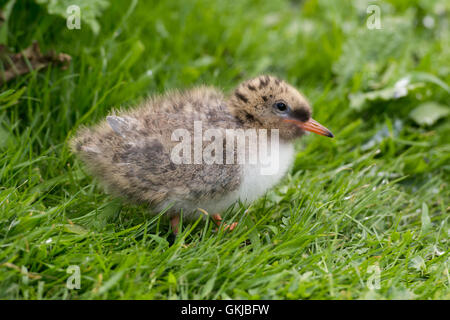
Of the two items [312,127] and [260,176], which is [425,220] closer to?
→ [312,127]

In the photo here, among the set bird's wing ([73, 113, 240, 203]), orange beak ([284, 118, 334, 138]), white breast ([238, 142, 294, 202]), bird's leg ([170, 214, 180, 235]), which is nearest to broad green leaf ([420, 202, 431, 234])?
orange beak ([284, 118, 334, 138])

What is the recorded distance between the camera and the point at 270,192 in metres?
3.67

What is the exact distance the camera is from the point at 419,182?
420 centimetres

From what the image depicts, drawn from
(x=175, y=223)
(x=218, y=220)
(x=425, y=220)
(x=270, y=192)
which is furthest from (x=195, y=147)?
(x=425, y=220)

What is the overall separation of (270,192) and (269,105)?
2.23 feet

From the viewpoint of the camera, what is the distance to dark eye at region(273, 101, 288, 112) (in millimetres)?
3369

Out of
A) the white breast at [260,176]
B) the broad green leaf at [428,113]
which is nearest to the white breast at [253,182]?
the white breast at [260,176]

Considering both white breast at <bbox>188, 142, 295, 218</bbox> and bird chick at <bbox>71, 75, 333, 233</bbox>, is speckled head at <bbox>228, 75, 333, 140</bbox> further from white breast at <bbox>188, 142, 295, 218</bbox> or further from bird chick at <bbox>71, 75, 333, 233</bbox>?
white breast at <bbox>188, 142, 295, 218</bbox>

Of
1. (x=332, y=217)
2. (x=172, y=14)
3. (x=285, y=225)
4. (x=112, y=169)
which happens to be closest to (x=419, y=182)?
(x=332, y=217)

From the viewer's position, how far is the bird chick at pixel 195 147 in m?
3.00

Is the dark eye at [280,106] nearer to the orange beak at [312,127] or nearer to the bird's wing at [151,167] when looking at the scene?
the orange beak at [312,127]

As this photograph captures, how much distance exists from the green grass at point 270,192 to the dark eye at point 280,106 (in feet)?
2.07

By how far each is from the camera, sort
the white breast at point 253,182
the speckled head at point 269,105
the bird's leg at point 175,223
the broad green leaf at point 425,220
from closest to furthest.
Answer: the white breast at point 253,182 < the bird's leg at point 175,223 < the speckled head at point 269,105 < the broad green leaf at point 425,220
